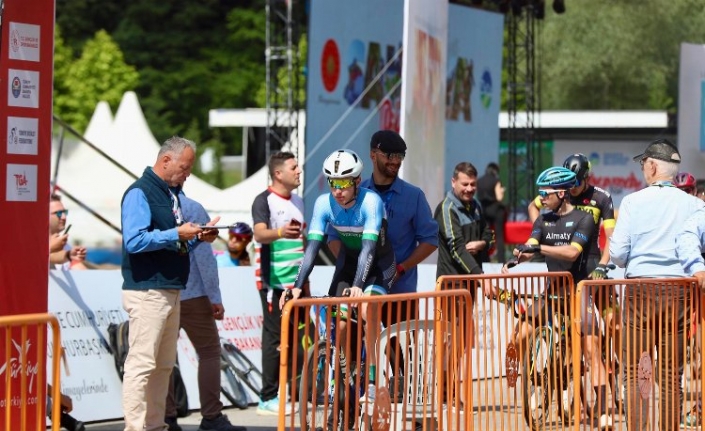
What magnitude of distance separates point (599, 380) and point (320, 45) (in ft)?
32.2

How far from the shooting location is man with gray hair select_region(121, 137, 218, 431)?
8.33 m

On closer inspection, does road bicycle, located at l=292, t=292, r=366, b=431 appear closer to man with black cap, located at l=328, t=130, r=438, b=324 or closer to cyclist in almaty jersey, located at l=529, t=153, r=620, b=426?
man with black cap, located at l=328, t=130, r=438, b=324

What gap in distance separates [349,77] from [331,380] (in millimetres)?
11941

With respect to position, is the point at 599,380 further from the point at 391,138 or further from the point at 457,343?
the point at 391,138

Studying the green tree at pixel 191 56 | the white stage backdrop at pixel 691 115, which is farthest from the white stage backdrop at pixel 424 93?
the green tree at pixel 191 56

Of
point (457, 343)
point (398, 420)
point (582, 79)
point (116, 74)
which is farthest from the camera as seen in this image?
point (116, 74)

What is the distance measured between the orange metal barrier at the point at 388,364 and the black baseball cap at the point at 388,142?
51.6 inches

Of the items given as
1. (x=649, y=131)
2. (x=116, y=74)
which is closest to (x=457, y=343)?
(x=649, y=131)

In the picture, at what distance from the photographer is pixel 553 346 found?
920cm

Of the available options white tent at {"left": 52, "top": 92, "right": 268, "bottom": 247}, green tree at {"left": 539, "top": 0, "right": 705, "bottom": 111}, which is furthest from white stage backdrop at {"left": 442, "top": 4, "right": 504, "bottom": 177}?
green tree at {"left": 539, "top": 0, "right": 705, "bottom": 111}

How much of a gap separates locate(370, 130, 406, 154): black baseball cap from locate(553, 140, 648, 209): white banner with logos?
28.3 metres

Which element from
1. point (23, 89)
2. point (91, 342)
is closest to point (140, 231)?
point (23, 89)

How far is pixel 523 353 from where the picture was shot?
9234 millimetres

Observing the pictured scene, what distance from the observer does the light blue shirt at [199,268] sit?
9711 mm
